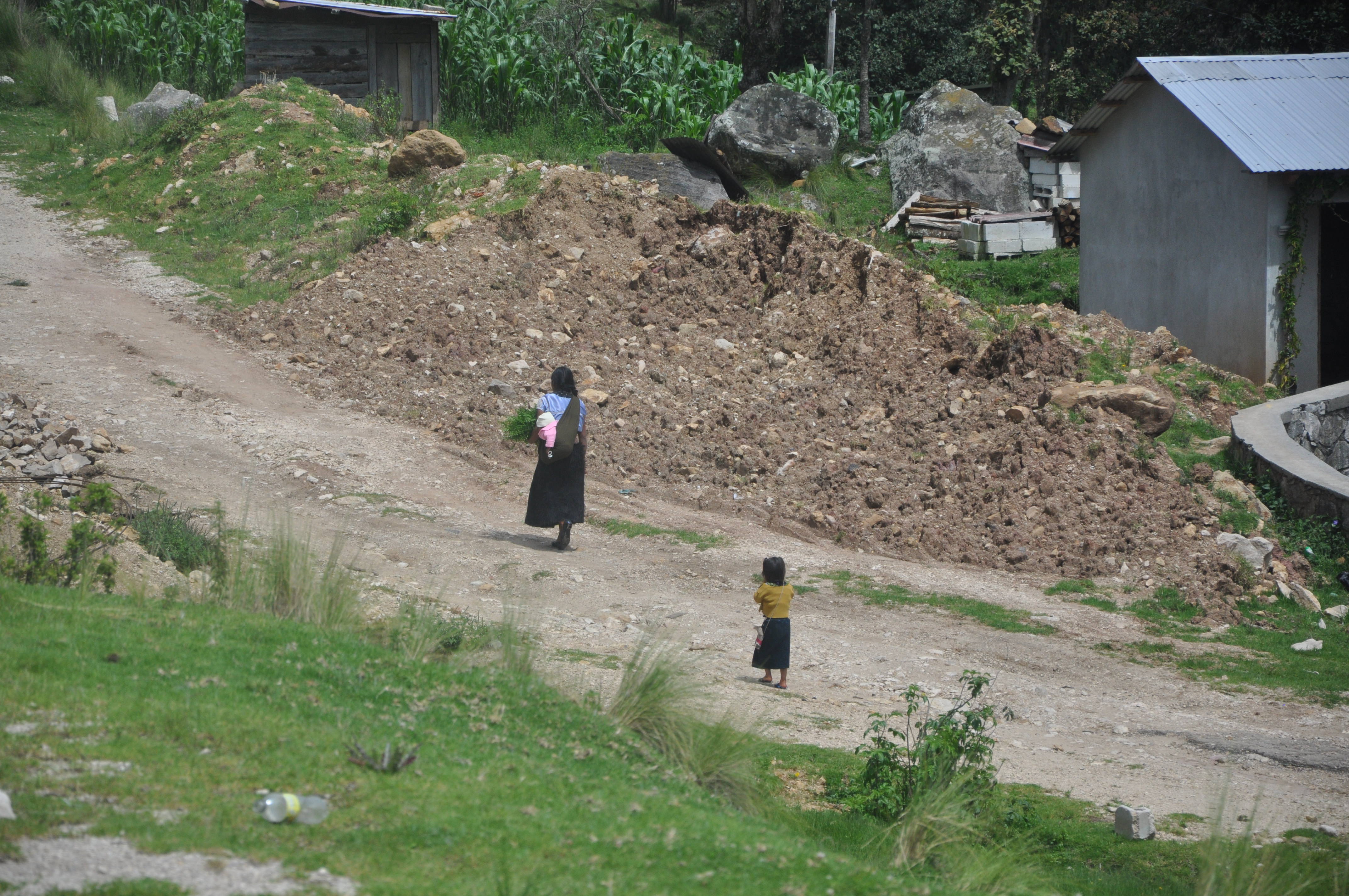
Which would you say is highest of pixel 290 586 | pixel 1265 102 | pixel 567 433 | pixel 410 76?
pixel 410 76

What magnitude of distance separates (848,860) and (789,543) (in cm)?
697

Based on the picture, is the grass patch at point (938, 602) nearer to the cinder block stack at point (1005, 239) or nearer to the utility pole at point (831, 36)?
the cinder block stack at point (1005, 239)

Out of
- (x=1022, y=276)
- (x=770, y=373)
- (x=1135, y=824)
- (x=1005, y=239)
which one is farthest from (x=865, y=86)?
(x=1135, y=824)

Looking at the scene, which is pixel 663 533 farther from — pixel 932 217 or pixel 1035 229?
pixel 1035 229

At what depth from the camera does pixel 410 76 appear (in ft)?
78.6

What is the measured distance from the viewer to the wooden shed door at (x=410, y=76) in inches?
937

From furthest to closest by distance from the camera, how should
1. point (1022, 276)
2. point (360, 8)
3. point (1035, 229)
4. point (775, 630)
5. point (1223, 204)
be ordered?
1. point (360, 8)
2. point (1035, 229)
3. point (1022, 276)
4. point (1223, 204)
5. point (775, 630)

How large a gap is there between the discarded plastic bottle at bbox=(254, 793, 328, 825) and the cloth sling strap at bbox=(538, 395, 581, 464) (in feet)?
19.5

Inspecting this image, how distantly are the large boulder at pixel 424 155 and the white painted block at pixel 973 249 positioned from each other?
9336 millimetres

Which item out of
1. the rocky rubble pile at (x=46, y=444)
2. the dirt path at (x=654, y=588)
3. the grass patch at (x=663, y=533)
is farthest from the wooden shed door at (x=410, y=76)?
the grass patch at (x=663, y=533)

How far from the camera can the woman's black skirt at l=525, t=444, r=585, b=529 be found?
9.99 m

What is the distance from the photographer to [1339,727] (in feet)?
25.3

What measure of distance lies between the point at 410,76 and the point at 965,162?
38.1ft

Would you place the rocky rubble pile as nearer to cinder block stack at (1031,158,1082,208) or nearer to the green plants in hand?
the green plants in hand
